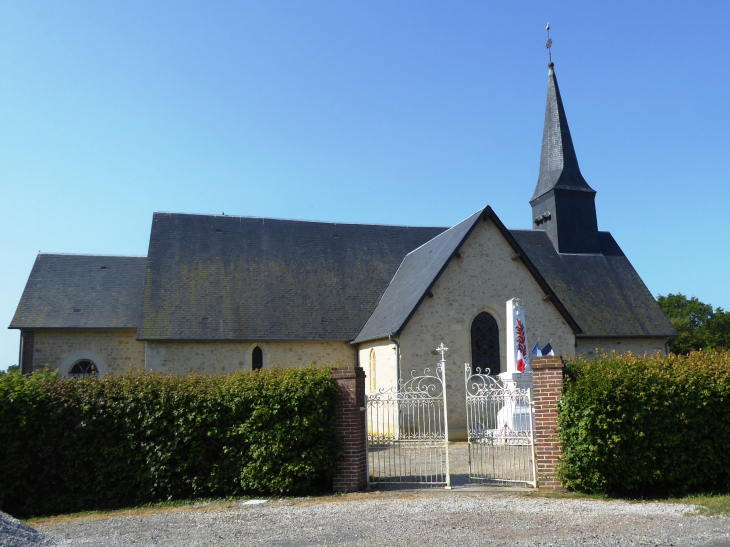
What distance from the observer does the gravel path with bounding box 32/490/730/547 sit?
630 centimetres

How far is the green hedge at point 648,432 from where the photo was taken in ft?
26.8

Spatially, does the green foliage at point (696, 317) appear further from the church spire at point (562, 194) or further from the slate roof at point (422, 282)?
the slate roof at point (422, 282)

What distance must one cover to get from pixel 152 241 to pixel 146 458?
42.9ft

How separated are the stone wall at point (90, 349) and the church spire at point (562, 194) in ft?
54.2

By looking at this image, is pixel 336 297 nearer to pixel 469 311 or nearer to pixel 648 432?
pixel 469 311

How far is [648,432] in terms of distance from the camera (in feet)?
26.8

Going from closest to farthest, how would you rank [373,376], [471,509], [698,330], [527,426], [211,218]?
1. [471,509]
2. [527,426]
3. [373,376]
4. [211,218]
5. [698,330]

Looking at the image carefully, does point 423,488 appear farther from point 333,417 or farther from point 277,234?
point 277,234

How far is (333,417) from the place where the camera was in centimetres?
917

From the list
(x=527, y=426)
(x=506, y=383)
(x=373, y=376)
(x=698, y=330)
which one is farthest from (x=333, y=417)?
(x=698, y=330)

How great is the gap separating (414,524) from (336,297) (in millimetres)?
13639

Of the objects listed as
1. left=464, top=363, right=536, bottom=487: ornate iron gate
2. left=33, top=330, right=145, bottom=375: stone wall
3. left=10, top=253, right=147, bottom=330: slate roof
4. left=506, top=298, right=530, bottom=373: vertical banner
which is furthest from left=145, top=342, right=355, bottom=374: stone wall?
left=464, top=363, right=536, bottom=487: ornate iron gate

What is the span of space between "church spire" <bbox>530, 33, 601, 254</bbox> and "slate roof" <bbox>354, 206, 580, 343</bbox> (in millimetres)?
7081

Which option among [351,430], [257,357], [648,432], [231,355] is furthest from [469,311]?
[648,432]
